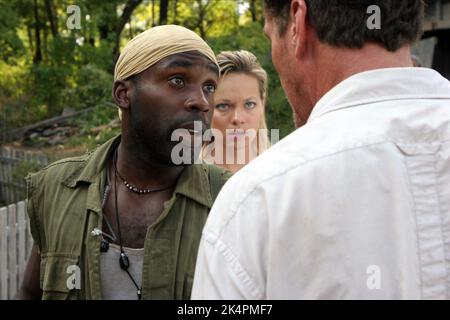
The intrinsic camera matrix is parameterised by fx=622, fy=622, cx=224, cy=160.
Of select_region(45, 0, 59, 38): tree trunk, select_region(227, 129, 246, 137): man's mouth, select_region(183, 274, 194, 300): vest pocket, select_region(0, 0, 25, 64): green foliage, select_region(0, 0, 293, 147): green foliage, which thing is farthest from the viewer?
select_region(45, 0, 59, 38): tree trunk

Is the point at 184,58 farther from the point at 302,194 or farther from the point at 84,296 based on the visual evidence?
the point at 302,194

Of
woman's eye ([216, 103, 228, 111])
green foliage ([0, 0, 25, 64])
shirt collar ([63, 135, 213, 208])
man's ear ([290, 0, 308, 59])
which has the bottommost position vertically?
shirt collar ([63, 135, 213, 208])

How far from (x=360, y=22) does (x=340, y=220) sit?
47 cm

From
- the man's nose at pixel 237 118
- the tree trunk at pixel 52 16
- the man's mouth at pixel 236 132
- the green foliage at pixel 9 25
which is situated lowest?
the man's mouth at pixel 236 132

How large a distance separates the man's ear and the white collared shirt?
0.24m

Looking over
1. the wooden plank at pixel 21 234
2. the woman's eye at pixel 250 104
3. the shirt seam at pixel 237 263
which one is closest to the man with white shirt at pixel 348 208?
the shirt seam at pixel 237 263

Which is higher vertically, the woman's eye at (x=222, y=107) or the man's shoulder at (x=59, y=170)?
the woman's eye at (x=222, y=107)

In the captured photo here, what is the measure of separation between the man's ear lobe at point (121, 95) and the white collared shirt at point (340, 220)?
3.83ft

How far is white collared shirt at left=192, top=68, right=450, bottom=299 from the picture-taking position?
129cm

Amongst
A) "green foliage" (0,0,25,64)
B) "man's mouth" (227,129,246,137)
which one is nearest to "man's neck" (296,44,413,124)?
"man's mouth" (227,129,246,137)

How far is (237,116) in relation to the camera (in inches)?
144

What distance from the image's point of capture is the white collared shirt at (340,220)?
1.29 meters

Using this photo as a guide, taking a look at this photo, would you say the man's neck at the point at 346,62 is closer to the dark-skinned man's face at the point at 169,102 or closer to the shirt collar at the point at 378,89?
the shirt collar at the point at 378,89

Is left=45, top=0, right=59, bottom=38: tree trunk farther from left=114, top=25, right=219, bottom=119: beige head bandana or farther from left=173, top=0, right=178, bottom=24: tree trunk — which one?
left=114, top=25, right=219, bottom=119: beige head bandana
